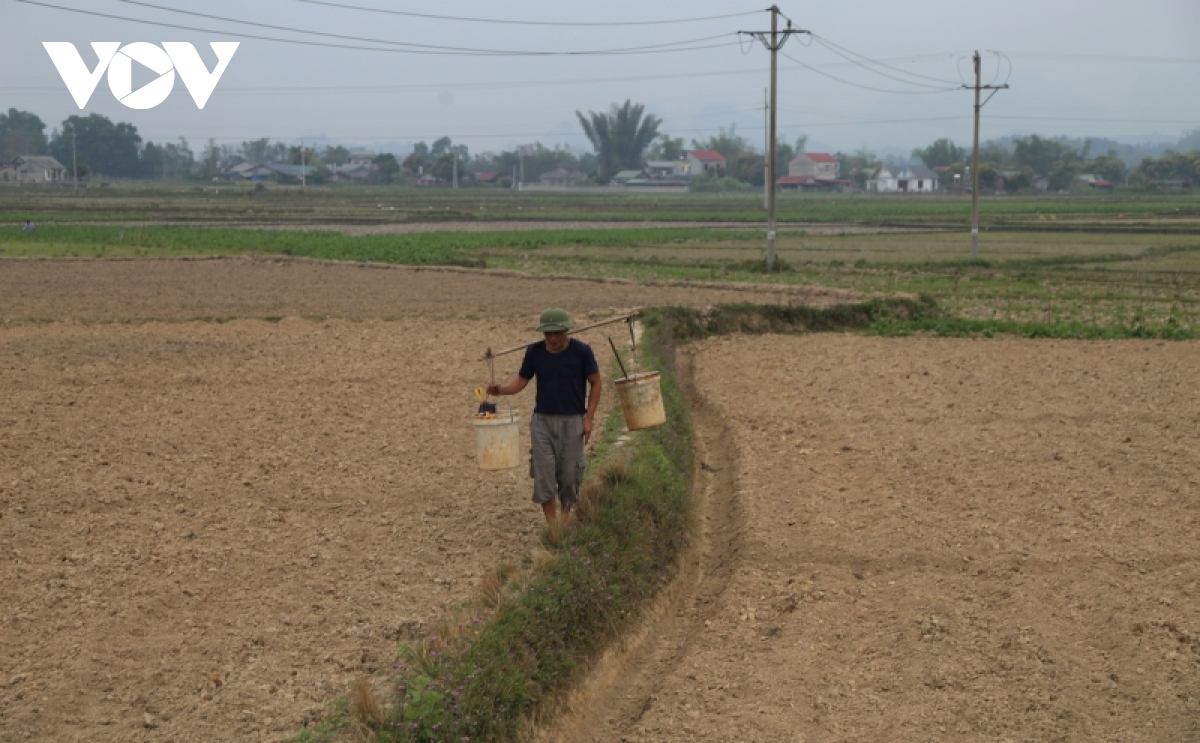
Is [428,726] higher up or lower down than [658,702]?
higher up

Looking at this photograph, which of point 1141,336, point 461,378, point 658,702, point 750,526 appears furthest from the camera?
point 1141,336

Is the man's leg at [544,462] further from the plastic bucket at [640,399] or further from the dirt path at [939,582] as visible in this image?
the dirt path at [939,582]

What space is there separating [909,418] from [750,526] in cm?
463

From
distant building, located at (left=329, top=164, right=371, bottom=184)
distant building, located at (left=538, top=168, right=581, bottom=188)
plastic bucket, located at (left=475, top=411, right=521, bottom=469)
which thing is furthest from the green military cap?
distant building, located at (left=538, top=168, right=581, bottom=188)

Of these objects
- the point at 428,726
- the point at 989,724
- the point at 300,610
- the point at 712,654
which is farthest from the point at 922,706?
the point at 300,610

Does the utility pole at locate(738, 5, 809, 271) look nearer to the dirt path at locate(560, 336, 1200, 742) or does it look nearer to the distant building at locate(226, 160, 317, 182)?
the dirt path at locate(560, 336, 1200, 742)

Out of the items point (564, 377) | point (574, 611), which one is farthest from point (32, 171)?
point (574, 611)

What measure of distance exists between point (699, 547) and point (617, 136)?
173m

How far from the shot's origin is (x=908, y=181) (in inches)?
6762

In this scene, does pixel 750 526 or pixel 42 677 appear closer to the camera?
pixel 42 677

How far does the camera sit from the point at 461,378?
16641 mm

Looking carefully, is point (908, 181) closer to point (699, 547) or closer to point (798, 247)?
point (798, 247)

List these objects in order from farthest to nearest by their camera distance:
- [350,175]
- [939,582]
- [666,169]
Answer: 1. [666,169]
2. [350,175]
3. [939,582]

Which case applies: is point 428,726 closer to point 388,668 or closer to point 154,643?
point 388,668
